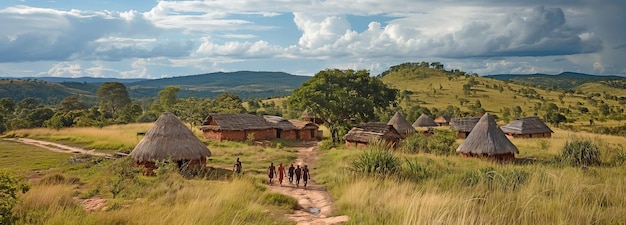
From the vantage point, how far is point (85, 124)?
38.7m

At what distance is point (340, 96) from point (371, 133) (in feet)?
14.1

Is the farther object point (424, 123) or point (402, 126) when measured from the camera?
point (424, 123)

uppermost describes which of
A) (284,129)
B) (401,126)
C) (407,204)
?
(407,204)

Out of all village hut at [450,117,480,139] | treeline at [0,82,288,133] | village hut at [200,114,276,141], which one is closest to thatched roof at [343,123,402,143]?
village hut at [200,114,276,141]

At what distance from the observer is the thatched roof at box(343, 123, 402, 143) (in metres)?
28.3

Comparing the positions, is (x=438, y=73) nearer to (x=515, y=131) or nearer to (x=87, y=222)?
(x=515, y=131)

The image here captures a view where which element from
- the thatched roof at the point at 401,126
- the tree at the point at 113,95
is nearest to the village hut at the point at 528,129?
the thatched roof at the point at 401,126

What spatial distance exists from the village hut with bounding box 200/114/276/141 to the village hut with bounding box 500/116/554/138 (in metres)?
22.1

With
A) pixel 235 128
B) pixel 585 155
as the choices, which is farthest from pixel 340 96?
pixel 585 155

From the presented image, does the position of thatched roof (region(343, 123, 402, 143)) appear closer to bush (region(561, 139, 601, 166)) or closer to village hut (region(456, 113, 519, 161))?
village hut (region(456, 113, 519, 161))

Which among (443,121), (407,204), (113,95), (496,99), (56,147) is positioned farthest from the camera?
(496,99)

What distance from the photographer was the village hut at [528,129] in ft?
132

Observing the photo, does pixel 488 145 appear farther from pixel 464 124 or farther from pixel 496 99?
pixel 496 99

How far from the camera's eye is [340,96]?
3170cm
